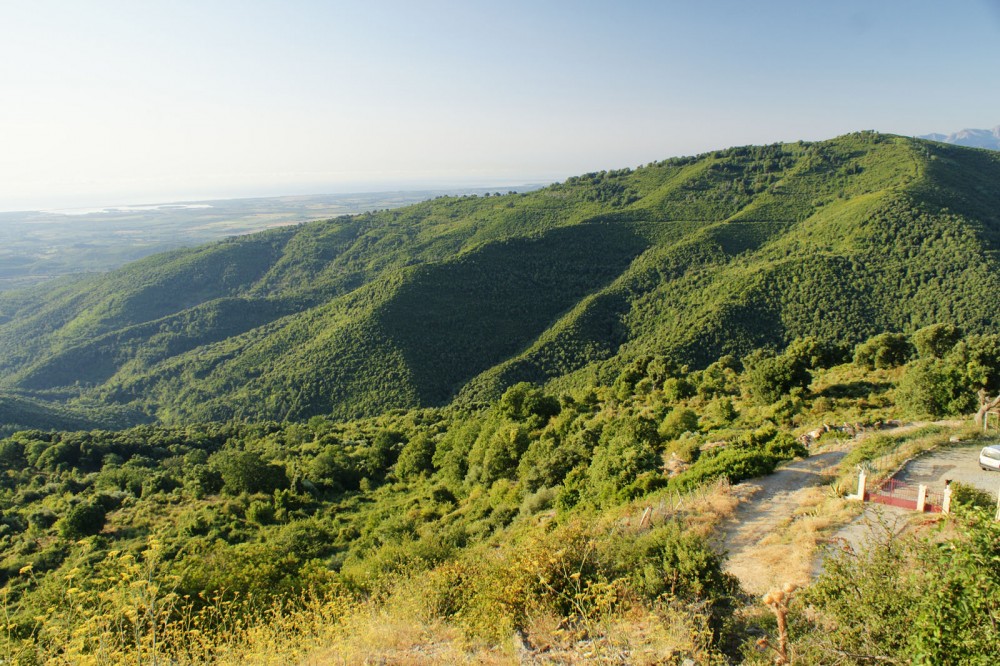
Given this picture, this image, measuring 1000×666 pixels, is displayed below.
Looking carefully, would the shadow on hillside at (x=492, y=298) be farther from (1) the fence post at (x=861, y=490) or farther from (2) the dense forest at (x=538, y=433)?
(1) the fence post at (x=861, y=490)

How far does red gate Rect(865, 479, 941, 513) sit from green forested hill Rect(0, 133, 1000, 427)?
4087 centimetres

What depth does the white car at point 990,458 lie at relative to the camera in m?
11.8

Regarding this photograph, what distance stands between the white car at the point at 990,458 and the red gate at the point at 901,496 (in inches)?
84.6

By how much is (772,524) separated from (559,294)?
228 ft

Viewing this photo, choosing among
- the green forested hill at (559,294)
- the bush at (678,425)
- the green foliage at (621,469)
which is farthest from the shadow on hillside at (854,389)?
the green forested hill at (559,294)

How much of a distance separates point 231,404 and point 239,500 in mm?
45433

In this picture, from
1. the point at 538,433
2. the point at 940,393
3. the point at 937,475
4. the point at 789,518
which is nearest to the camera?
the point at 789,518

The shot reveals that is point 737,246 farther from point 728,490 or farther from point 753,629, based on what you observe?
point 753,629

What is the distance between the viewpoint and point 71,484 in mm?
29016

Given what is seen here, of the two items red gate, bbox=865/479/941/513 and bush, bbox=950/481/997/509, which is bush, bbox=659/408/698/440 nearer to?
red gate, bbox=865/479/941/513

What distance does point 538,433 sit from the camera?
26.6 metres

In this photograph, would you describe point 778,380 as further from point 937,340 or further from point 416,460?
point 416,460

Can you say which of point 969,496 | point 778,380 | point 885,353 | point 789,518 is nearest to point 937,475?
point 969,496

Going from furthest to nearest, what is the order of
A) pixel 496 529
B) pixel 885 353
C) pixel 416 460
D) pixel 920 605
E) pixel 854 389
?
pixel 416 460 → pixel 885 353 → pixel 854 389 → pixel 496 529 → pixel 920 605
